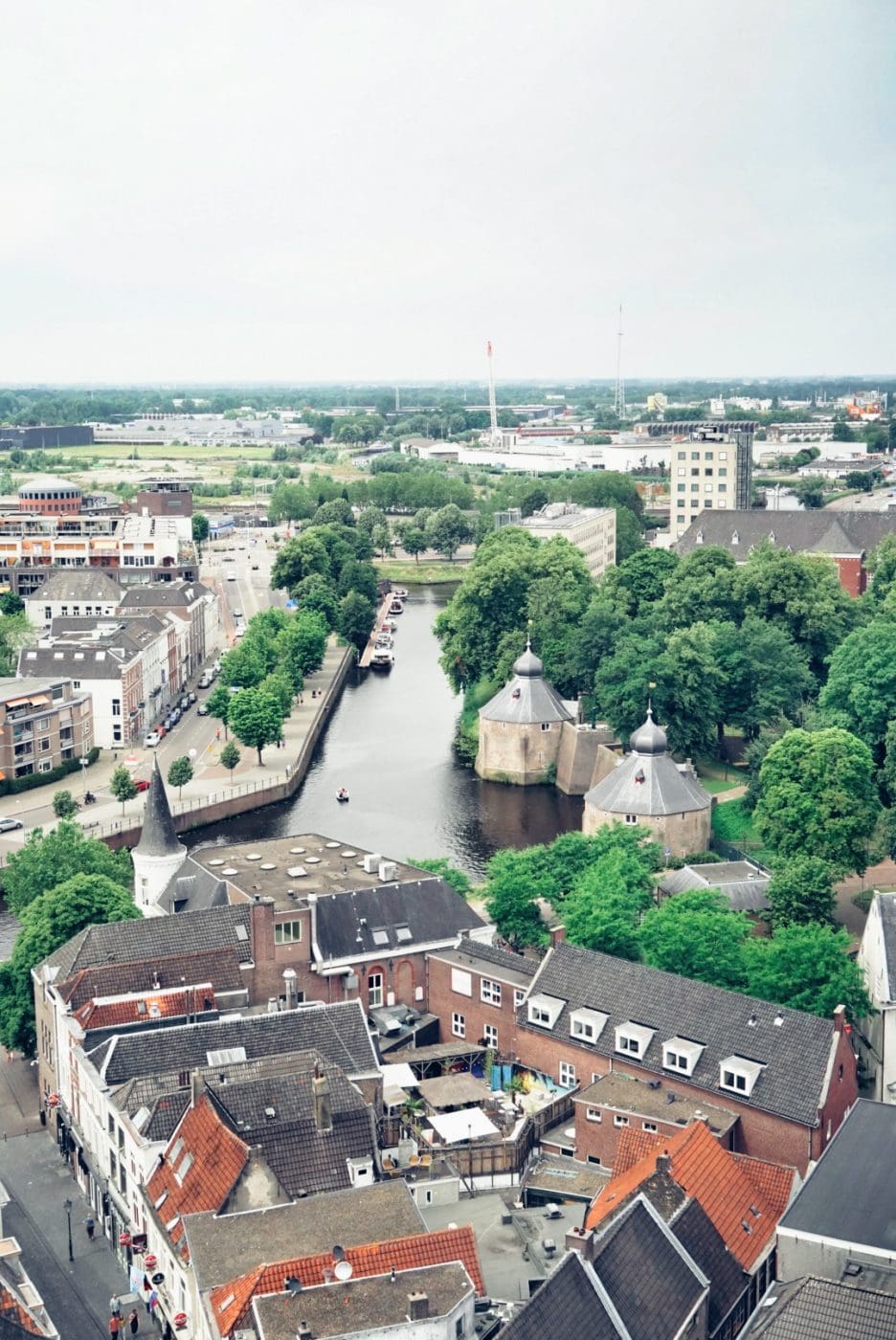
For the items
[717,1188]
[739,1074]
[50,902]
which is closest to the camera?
[717,1188]

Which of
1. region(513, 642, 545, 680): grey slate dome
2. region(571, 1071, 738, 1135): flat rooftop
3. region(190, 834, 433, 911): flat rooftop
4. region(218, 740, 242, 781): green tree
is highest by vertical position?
region(513, 642, 545, 680): grey slate dome

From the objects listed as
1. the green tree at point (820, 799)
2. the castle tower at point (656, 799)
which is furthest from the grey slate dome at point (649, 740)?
the green tree at point (820, 799)

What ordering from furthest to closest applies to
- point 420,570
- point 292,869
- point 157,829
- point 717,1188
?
point 420,570, point 157,829, point 292,869, point 717,1188

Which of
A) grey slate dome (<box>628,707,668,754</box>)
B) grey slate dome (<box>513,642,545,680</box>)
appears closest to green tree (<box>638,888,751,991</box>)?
A: grey slate dome (<box>628,707,668,754</box>)

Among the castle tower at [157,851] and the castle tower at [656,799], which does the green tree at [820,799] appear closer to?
the castle tower at [656,799]

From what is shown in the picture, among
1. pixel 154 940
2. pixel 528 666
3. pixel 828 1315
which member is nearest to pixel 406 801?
pixel 528 666

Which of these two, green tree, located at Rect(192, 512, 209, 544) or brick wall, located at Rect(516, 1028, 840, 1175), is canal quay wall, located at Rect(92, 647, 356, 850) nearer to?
brick wall, located at Rect(516, 1028, 840, 1175)

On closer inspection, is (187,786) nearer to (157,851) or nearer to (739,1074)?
(157,851)
